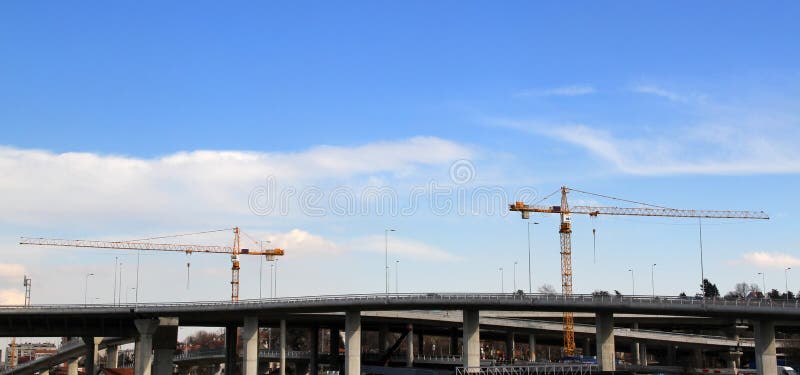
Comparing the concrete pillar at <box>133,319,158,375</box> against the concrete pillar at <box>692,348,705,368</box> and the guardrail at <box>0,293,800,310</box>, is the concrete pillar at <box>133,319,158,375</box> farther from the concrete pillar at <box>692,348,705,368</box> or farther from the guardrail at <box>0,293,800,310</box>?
the concrete pillar at <box>692,348,705,368</box>

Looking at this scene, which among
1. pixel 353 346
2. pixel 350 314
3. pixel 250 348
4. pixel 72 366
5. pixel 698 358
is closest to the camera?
pixel 353 346

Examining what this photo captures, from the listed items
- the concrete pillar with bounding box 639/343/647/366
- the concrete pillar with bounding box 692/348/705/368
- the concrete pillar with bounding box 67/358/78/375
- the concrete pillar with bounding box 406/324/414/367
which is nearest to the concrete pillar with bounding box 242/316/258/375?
the concrete pillar with bounding box 406/324/414/367

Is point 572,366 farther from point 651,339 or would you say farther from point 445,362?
point 651,339

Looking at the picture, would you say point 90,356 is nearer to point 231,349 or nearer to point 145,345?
point 231,349

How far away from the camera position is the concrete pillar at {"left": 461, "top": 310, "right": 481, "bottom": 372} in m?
113

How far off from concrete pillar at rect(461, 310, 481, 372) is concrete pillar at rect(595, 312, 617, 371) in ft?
54.8

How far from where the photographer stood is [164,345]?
5394 inches

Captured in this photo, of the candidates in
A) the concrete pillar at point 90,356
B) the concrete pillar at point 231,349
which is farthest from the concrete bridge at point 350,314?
the concrete pillar at point 90,356

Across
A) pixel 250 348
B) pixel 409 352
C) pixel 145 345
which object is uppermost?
pixel 145 345

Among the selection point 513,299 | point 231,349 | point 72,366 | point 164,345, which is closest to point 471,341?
point 513,299

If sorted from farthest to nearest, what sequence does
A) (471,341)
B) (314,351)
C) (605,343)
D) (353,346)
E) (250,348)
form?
1. (314,351)
2. (250,348)
3. (353,346)
4. (471,341)
5. (605,343)

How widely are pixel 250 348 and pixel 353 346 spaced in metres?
18.9

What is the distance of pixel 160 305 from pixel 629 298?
73.7m

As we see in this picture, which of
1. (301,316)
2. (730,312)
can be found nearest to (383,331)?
(301,316)
